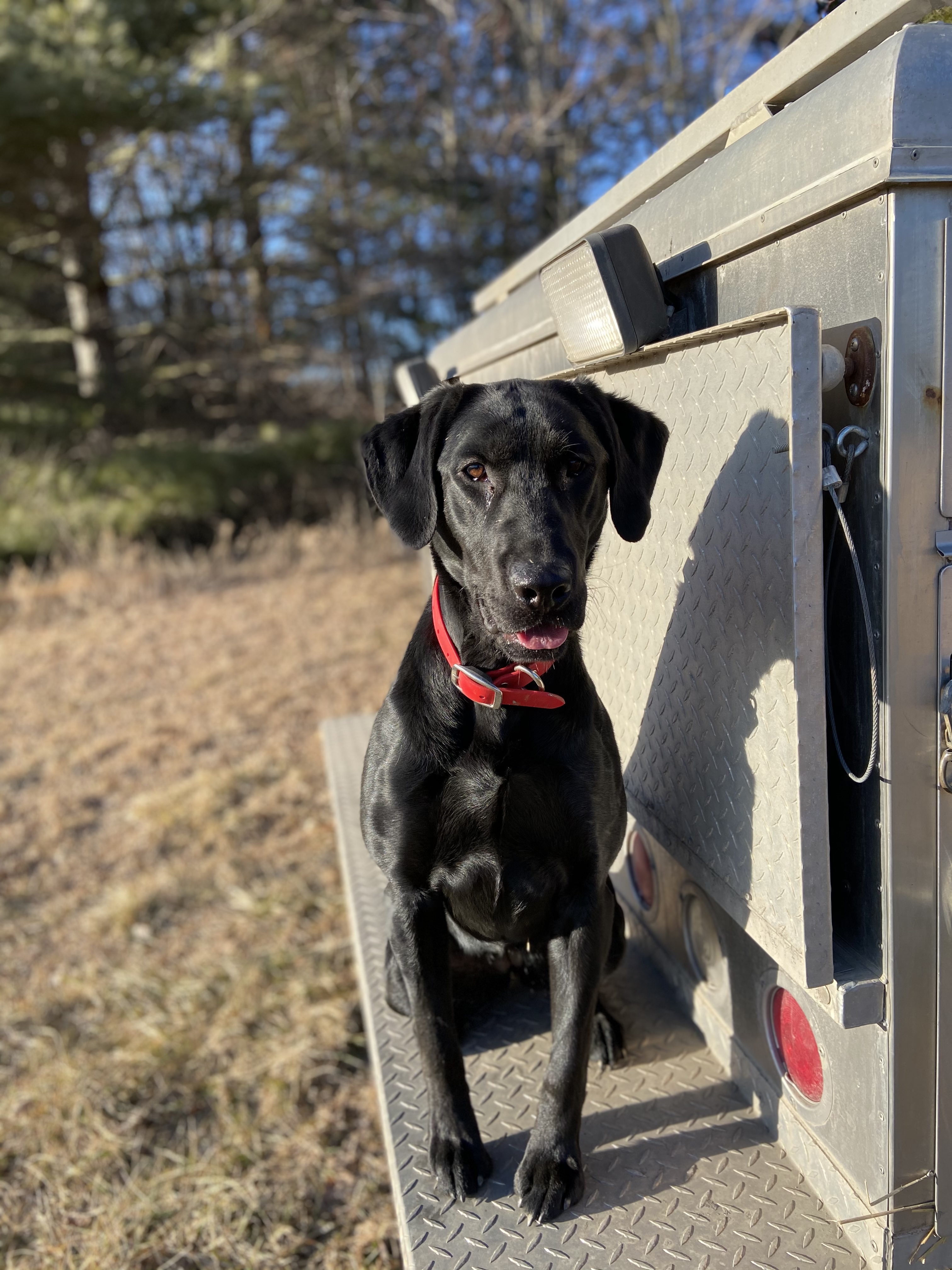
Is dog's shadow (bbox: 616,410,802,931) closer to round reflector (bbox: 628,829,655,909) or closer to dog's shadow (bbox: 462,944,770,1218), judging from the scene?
round reflector (bbox: 628,829,655,909)

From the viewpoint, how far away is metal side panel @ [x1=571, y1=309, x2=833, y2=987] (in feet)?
4.60

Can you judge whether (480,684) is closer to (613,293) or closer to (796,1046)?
(613,293)

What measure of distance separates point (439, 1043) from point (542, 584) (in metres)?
0.98

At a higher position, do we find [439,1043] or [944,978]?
[944,978]

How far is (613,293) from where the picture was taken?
5.82 ft

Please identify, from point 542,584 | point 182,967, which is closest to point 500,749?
point 542,584

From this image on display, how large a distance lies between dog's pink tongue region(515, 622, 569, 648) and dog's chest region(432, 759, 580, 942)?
275 millimetres

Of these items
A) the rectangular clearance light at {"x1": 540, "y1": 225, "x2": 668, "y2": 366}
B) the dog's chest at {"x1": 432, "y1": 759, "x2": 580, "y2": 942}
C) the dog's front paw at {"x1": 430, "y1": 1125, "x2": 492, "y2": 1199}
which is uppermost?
the rectangular clearance light at {"x1": 540, "y1": 225, "x2": 668, "y2": 366}

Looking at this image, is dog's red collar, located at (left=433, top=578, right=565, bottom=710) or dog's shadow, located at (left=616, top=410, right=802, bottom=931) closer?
dog's shadow, located at (left=616, top=410, right=802, bottom=931)

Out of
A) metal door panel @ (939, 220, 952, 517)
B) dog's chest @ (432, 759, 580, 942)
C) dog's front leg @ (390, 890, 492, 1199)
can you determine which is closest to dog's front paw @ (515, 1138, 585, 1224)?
dog's front leg @ (390, 890, 492, 1199)

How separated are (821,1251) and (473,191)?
51.2 ft

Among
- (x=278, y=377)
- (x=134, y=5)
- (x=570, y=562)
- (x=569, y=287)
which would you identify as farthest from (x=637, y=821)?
(x=278, y=377)

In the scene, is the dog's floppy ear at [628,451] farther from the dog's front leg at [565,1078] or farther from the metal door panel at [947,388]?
the dog's front leg at [565,1078]

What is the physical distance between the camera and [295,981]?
320 cm
